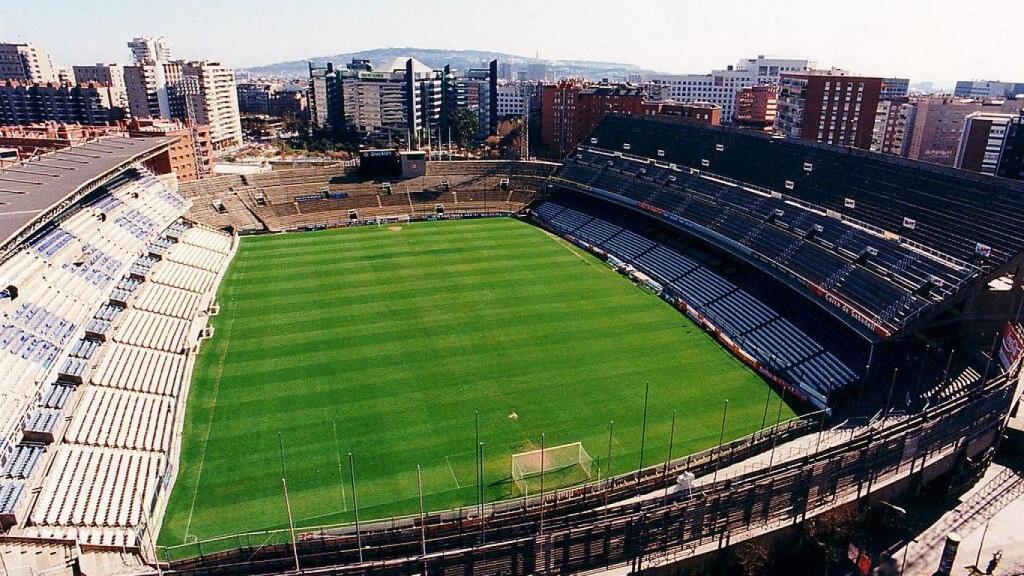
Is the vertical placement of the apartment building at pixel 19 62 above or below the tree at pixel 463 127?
above

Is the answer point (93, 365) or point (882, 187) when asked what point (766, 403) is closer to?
point (882, 187)

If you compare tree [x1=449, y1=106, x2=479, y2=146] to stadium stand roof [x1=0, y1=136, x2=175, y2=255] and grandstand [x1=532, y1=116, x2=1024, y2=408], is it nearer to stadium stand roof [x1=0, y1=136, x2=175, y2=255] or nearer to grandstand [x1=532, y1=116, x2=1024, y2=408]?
grandstand [x1=532, y1=116, x2=1024, y2=408]

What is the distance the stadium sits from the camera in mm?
21641

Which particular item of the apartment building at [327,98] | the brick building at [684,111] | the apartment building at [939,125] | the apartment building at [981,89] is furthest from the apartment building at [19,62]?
the apartment building at [981,89]

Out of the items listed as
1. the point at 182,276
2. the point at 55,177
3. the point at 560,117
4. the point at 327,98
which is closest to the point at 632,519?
the point at 182,276

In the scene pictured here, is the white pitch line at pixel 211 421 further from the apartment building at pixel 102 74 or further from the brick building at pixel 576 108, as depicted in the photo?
the apartment building at pixel 102 74

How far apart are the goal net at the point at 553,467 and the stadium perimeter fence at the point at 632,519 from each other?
1.03 m

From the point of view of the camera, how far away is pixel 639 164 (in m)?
63.0

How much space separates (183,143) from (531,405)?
55804 mm

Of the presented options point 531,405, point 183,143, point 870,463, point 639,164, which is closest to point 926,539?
point 870,463

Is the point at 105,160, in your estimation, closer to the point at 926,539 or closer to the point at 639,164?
the point at 639,164

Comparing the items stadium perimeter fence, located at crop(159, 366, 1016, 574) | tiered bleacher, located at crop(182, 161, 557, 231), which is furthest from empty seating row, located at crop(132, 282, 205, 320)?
stadium perimeter fence, located at crop(159, 366, 1016, 574)

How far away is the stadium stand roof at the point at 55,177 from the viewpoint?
1263 inches

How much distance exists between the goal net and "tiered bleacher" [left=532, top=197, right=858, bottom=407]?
510 inches
